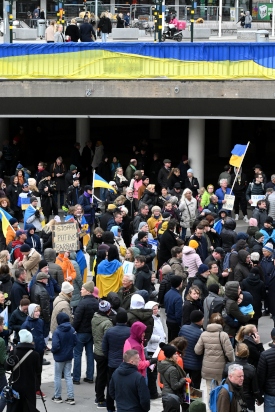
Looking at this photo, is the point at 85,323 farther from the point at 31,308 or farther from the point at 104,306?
the point at 31,308

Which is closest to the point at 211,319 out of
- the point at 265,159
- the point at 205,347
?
the point at 205,347

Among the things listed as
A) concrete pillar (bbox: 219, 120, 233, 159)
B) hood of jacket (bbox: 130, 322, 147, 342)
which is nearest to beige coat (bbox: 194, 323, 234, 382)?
hood of jacket (bbox: 130, 322, 147, 342)

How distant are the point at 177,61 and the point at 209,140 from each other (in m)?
12.1

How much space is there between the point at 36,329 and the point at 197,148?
51.2 feet

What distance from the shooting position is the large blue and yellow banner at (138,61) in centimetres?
2916

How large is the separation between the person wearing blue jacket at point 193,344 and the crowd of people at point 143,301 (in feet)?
0.04

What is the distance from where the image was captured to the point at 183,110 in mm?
30797

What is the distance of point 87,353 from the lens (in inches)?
648

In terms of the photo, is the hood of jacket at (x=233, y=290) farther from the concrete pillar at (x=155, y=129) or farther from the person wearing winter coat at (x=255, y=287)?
the concrete pillar at (x=155, y=129)

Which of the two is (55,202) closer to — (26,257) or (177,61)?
(177,61)

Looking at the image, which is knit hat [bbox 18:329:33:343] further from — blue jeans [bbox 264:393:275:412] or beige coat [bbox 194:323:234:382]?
blue jeans [bbox 264:393:275:412]

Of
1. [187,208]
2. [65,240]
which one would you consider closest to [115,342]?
[65,240]

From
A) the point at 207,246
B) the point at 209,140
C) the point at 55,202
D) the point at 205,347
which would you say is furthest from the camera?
the point at 209,140

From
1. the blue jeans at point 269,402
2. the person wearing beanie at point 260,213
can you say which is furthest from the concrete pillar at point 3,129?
the blue jeans at point 269,402
